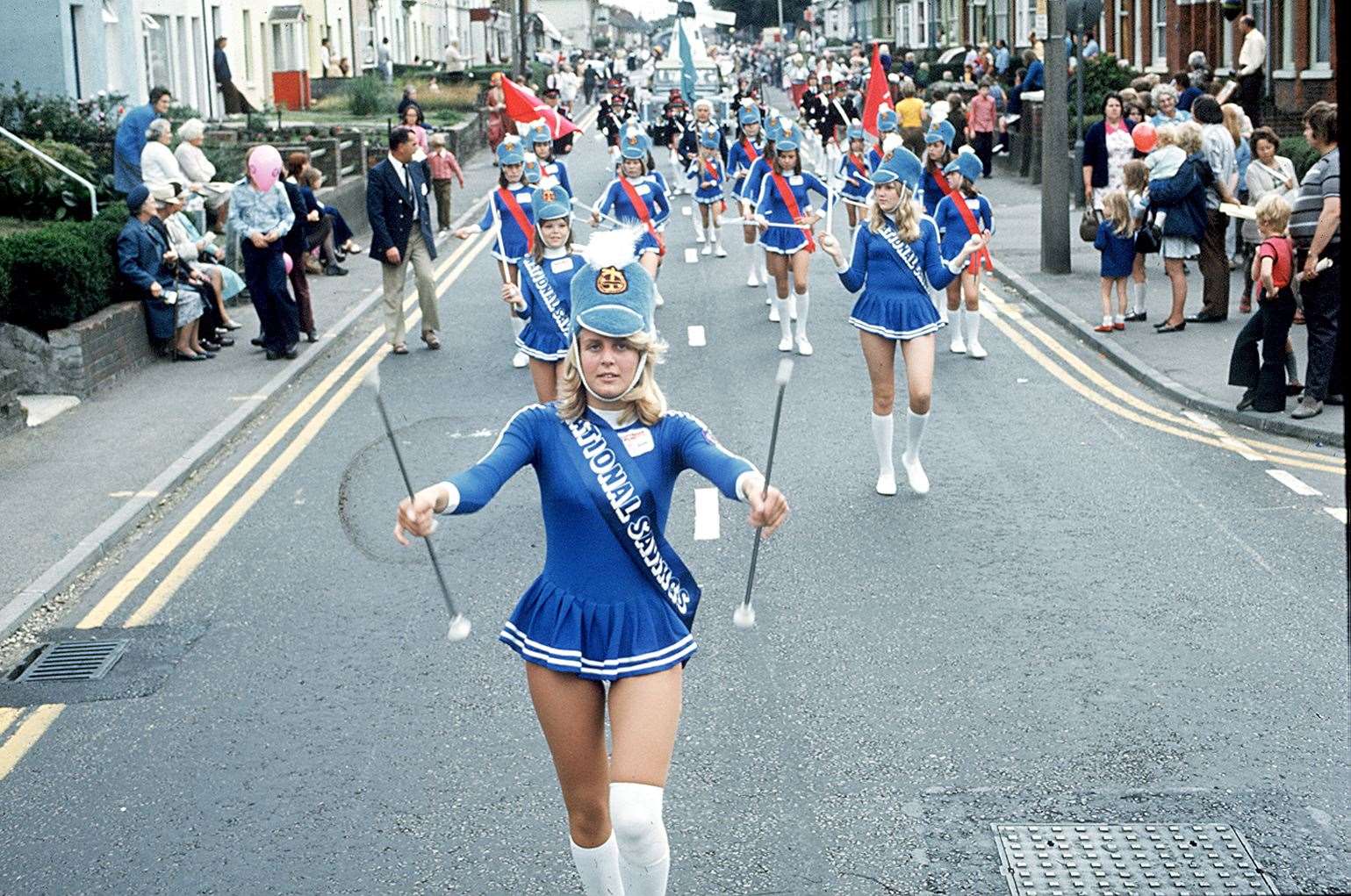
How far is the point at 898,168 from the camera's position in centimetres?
1123

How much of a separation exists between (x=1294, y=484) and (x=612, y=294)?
24.7 ft

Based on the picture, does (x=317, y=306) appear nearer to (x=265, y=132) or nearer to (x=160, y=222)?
(x=160, y=222)

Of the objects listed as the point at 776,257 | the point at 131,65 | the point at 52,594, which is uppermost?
the point at 131,65

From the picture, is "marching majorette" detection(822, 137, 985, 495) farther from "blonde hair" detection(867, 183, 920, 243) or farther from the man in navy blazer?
the man in navy blazer

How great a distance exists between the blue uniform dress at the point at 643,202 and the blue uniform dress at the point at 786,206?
0.91m

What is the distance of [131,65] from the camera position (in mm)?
37688

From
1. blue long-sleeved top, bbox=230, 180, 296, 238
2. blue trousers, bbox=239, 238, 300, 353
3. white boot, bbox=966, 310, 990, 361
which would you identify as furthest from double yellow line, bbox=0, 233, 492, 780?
white boot, bbox=966, 310, 990, 361

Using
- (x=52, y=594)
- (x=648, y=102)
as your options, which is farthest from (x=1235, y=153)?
(x=648, y=102)

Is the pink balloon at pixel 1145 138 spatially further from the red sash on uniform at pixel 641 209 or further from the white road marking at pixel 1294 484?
the white road marking at pixel 1294 484

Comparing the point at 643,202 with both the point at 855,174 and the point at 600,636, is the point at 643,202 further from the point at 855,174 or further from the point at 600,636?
the point at 600,636

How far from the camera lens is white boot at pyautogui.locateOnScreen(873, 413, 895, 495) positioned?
38.3 ft

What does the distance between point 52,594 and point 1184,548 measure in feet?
19.8

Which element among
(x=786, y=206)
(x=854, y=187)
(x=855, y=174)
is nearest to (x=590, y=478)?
(x=786, y=206)

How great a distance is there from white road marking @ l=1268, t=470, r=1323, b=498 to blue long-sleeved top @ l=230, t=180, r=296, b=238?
9572 mm
